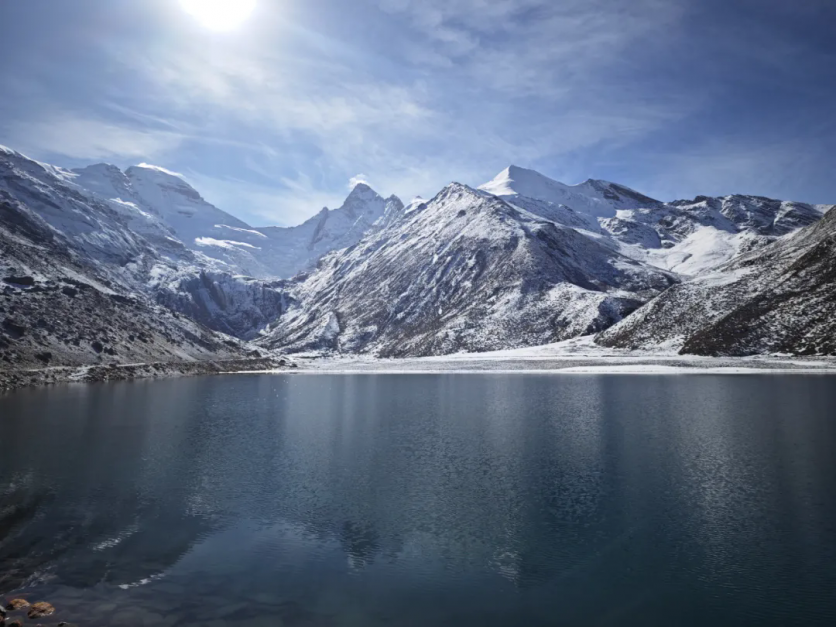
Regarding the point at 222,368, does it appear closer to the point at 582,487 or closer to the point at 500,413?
the point at 500,413

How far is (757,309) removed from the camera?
143 metres

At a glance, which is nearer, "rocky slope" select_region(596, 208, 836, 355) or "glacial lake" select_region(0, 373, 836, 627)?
"glacial lake" select_region(0, 373, 836, 627)

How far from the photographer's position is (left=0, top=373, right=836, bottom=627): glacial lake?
824 inches

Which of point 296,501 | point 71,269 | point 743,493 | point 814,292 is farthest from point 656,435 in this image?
point 71,269

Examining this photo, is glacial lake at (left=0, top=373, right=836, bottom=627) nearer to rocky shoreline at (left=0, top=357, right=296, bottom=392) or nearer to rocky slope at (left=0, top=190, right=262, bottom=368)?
rocky shoreline at (left=0, top=357, right=296, bottom=392)

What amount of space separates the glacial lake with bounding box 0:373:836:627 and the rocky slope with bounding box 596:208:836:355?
8221 centimetres

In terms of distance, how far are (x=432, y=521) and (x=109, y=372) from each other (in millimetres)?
119751

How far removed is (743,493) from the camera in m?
32.4

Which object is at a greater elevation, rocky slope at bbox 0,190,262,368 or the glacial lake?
rocky slope at bbox 0,190,262,368

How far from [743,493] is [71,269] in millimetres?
198091

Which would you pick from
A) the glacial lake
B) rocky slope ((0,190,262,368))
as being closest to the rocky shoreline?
rocky slope ((0,190,262,368))

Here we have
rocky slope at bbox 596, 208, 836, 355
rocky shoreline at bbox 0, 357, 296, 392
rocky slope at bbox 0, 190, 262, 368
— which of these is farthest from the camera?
rocky slope at bbox 596, 208, 836, 355

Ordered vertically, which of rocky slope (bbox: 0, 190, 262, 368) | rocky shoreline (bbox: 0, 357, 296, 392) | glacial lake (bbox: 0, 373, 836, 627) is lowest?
glacial lake (bbox: 0, 373, 836, 627)

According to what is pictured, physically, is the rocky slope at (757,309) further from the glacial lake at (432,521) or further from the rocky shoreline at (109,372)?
the rocky shoreline at (109,372)
